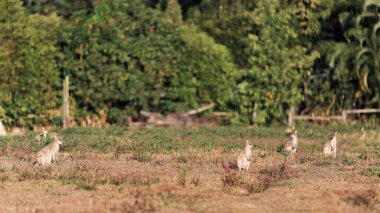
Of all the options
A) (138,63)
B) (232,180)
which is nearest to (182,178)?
(232,180)

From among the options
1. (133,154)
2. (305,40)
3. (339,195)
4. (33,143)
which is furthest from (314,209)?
(305,40)

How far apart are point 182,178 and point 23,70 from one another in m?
19.3

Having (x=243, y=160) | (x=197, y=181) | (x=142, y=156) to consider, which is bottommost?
(x=142, y=156)

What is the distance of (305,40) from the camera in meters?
39.7

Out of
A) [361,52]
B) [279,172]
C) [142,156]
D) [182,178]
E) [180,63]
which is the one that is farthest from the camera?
[180,63]

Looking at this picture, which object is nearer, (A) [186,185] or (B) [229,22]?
(A) [186,185]

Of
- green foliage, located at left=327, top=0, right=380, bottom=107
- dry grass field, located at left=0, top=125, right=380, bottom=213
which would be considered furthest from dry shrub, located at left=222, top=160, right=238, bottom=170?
green foliage, located at left=327, top=0, right=380, bottom=107

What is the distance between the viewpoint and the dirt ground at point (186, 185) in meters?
15.7

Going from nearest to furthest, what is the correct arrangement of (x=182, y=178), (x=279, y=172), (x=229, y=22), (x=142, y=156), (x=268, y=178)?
(x=182, y=178) < (x=268, y=178) < (x=279, y=172) < (x=142, y=156) < (x=229, y=22)

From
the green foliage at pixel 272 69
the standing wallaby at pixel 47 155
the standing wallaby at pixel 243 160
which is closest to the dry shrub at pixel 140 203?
the standing wallaby at pixel 243 160

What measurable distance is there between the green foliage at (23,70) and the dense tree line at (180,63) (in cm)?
4

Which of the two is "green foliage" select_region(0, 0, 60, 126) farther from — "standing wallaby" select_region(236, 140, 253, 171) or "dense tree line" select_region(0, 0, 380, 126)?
"standing wallaby" select_region(236, 140, 253, 171)

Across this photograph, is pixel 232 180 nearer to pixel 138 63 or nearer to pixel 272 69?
pixel 272 69

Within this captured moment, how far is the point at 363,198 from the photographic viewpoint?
16.5 m
